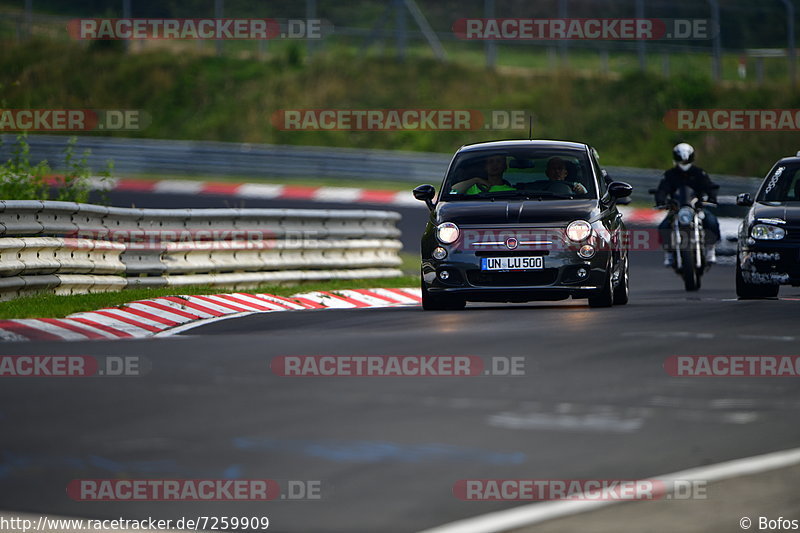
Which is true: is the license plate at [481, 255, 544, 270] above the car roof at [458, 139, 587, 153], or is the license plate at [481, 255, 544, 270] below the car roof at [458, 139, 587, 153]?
below

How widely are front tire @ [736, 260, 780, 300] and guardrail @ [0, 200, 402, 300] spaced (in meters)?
5.17

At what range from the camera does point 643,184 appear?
31.3m

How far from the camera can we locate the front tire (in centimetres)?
1575

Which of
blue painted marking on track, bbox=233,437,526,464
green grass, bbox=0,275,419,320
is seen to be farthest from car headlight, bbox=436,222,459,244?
blue painted marking on track, bbox=233,437,526,464

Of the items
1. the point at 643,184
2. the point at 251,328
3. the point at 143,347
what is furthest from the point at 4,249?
the point at 643,184

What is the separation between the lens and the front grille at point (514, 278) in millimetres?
13539

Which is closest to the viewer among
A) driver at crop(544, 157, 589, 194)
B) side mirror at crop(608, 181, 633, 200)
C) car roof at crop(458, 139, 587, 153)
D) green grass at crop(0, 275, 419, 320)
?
green grass at crop(0, 275, 419, 320)

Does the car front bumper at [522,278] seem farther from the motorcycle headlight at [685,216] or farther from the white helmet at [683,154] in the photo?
the white helmet at [683,154]

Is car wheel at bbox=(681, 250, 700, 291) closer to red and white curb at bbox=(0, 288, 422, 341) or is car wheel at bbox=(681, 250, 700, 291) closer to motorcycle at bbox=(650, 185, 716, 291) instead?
motorcycle at bbox=(650, 185, 716, 291)

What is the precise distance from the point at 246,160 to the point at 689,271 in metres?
19.5

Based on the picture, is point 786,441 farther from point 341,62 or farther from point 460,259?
point 341,62

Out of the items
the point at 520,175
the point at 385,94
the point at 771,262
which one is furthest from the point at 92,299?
the point at 385,94

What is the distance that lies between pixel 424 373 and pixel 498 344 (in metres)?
1.25

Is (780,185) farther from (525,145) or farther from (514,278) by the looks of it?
(514,278)
